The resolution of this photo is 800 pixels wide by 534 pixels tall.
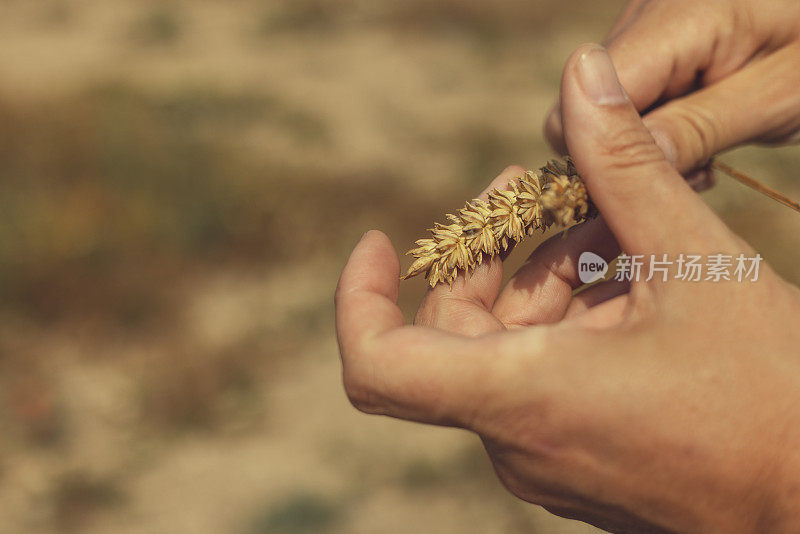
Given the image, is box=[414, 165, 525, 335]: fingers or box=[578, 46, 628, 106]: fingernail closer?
box=[578, 46, 628, 106]: fingernail

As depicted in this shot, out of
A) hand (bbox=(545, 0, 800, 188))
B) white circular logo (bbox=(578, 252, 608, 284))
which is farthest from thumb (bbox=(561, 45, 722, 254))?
hand (bbox=(545, 0, 800, 188))

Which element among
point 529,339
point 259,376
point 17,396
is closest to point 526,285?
point 529,339

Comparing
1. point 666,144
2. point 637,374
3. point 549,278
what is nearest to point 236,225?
point 549,278

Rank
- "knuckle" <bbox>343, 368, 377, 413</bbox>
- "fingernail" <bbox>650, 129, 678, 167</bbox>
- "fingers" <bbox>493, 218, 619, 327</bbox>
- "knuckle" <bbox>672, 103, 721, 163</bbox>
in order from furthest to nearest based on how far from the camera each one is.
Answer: "knuckle" <bbox>672, 103, 721, 163</bbox>, "fingernail" <bbox>650, 129, 678, 167</bbox>, "fingers" <bbox>493, 218, 619, 327</bbox>, "knuckle" <bbox>343, 368, 377, 413</bbox>

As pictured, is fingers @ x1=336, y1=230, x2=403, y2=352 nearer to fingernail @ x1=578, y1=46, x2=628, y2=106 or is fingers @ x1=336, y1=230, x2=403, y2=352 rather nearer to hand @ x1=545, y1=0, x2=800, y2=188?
fingernail @ x1=578, y1=46, x2=628, y2=106

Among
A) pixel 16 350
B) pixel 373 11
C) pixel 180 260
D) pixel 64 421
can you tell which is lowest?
pixel 64 421

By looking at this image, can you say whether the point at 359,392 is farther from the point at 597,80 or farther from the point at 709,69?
the point at 709,69

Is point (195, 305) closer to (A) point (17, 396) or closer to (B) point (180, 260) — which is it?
(B) point (180, 260)
